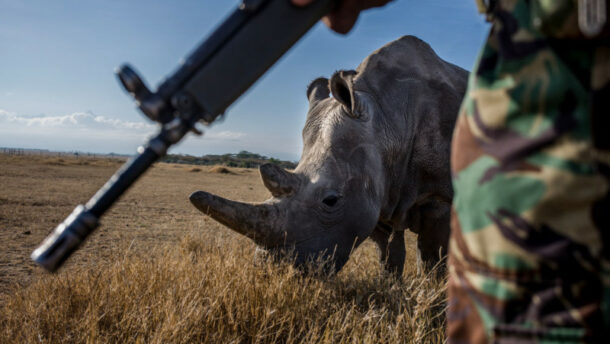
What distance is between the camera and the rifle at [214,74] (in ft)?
3.92

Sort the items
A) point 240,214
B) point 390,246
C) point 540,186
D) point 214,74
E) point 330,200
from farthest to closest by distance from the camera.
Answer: point 390,246, point 330,200, point 240,214, point 214,74, point 540,186

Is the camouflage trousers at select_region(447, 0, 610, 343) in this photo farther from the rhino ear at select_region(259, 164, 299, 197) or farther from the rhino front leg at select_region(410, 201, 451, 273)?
the rhino front leg at select_region(410, 201, 451, 273)

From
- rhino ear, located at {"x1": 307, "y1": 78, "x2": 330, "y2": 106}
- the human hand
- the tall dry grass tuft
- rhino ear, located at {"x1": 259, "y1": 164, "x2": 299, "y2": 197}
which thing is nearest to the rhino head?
rhino ear, located at {"x1": 259, "y1": 164, "x2": 299, "y2": 197}

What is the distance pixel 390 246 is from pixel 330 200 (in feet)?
6.21

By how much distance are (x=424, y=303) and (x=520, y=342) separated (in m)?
2.01

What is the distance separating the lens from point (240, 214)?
2814mm

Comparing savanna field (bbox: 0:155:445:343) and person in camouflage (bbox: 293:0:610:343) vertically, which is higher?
person in camouflage (bbox: 293:0:610:343)

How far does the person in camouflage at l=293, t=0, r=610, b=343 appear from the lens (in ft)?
2.39

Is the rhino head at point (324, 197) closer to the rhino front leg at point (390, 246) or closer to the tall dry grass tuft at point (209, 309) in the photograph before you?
the tall dry grass tuft at point (209, 309)

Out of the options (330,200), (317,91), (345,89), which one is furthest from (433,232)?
(317,91)

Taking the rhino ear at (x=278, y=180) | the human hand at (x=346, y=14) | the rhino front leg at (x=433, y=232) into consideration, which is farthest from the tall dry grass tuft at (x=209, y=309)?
the human hand at (x=346, y=14)

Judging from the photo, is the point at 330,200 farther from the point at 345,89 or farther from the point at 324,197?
the point at 345,89

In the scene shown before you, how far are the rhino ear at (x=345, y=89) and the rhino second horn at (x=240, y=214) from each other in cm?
117

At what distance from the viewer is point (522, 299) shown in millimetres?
778
